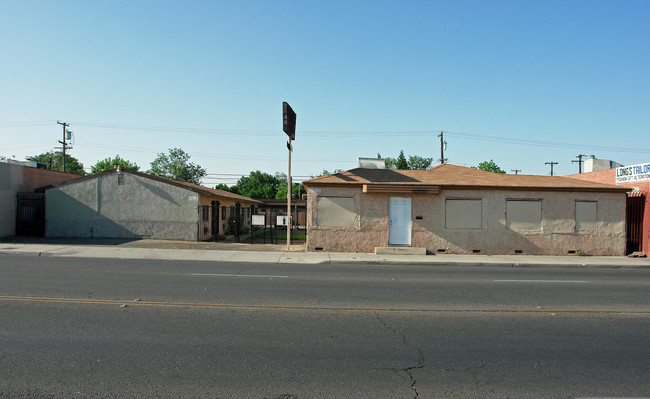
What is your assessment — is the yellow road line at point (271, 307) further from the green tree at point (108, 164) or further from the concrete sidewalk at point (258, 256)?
the green tree at point (108, 164)

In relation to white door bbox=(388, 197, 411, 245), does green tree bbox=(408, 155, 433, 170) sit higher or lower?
higher

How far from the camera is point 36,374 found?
13.9ft

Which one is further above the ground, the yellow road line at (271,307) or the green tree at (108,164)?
the green tree at (108,164)

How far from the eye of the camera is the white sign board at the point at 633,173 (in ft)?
61.6

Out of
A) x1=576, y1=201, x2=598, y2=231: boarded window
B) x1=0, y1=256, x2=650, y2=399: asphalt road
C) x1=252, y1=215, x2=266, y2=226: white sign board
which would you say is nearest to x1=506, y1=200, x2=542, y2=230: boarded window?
x1=576, y1=201, x2=598, y2=231: boarded window

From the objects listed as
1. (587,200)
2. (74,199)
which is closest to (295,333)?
(587,200)

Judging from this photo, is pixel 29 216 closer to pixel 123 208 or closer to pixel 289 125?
pixel 123 208

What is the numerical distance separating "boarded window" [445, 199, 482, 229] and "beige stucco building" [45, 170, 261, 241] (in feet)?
43.2

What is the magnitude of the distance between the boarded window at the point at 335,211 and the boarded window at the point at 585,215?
1070 cm

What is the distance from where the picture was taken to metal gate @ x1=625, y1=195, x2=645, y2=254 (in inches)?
750

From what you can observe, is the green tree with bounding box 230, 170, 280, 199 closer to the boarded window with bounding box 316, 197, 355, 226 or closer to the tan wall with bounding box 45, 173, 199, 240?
the tan wall with bounding box 45, 173, 199, 240

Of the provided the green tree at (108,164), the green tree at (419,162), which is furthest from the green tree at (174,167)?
the green tree at (419,162)

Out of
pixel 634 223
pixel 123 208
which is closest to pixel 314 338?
pixel 123 208

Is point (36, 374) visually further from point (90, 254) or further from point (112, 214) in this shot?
point (112, 214)
